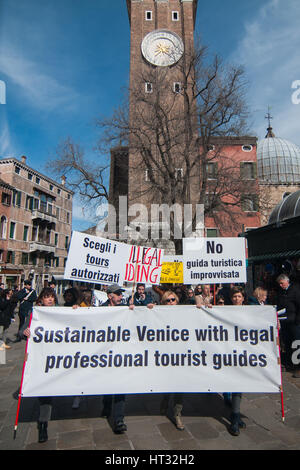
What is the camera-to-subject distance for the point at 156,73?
61.8 ft

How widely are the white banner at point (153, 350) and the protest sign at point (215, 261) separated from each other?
8.55ft

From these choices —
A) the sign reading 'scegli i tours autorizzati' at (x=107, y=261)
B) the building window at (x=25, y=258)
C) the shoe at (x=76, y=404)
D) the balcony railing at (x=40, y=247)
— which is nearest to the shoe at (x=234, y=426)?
the shoe at (x=76, y=404)

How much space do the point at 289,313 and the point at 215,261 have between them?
1826 mm

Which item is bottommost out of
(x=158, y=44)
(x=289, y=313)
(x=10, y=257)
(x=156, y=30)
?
(x=289, y=313)

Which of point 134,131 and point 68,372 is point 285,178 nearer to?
point 134,131

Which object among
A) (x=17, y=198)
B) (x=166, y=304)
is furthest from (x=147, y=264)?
(x=17, y=198)

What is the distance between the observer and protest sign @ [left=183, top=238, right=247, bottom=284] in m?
6.68

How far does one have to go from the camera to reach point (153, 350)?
3969 mm

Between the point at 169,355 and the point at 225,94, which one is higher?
the point at 225,94

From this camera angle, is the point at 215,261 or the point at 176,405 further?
the point at 215,261

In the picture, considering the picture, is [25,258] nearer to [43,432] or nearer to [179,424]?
[43,432]

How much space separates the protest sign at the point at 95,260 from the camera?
561 cm
